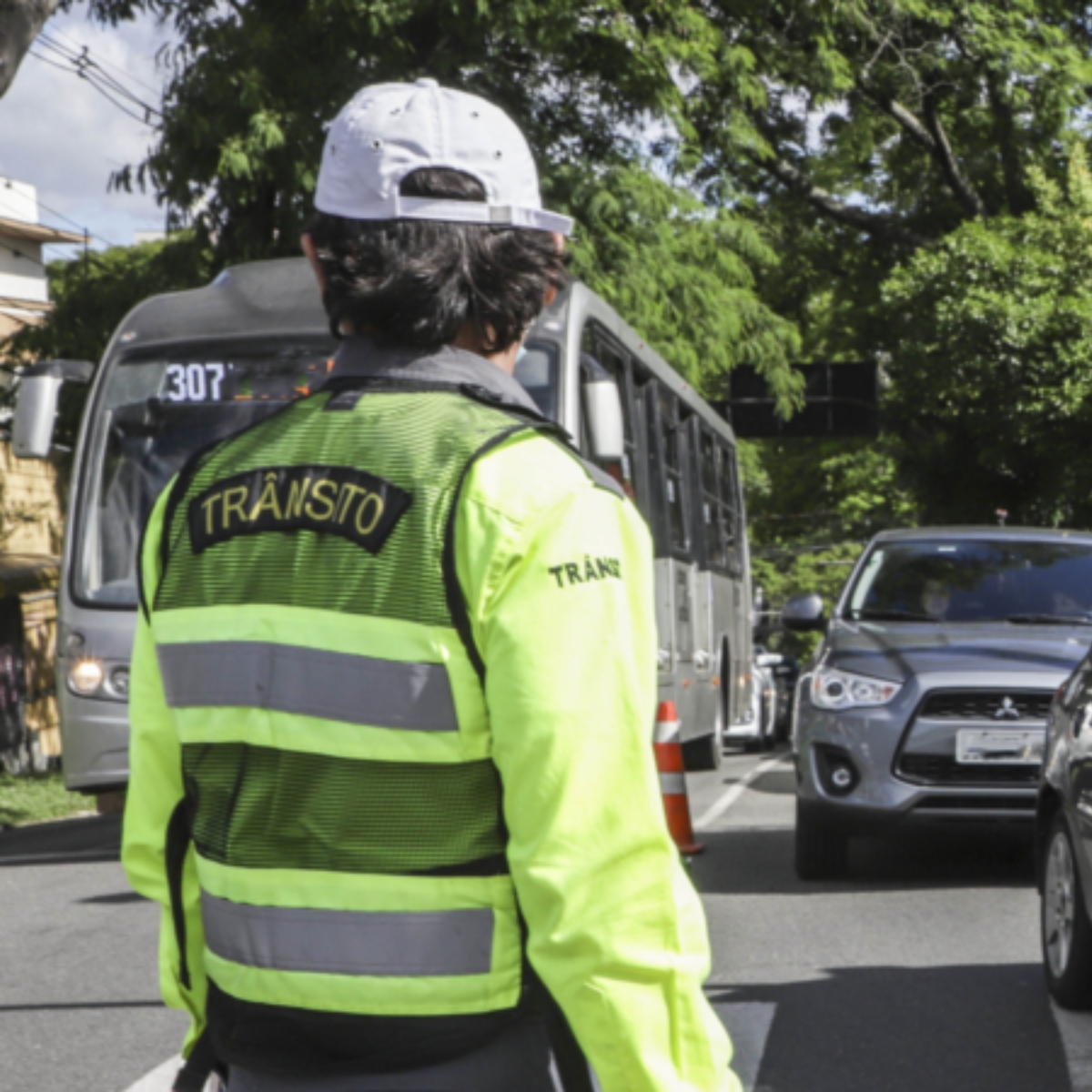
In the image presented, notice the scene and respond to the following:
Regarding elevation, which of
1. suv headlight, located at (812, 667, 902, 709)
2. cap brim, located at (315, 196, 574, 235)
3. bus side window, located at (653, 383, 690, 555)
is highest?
cap brim, located at (315, 196, 574, 235)

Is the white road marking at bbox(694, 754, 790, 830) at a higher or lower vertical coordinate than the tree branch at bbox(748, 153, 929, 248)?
lower

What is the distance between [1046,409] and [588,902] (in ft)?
87.0

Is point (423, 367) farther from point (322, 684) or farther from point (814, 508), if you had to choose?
point (814, 508)

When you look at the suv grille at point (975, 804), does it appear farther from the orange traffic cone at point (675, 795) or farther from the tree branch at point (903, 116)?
the tree branch at point (903, 116)

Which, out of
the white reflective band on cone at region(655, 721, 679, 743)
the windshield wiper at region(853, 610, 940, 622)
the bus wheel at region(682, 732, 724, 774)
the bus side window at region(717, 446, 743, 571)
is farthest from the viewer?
the bus side window at region(717, 446, 743, 571)

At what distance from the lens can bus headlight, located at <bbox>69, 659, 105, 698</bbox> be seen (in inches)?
418

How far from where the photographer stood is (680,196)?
1864 cm

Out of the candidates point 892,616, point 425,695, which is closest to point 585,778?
point 425,695

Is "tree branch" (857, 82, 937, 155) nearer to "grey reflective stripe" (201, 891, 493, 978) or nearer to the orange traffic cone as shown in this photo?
the orange traffic cone

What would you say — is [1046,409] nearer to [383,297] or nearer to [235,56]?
[235,56]

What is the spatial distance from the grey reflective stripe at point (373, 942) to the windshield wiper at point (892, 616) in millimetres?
8061

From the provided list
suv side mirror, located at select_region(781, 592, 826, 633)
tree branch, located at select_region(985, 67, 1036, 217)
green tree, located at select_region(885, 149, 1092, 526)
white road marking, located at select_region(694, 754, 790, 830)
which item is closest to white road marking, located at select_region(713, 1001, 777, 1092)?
suv side mirror, located at select_region(781, 592, 826, 633)

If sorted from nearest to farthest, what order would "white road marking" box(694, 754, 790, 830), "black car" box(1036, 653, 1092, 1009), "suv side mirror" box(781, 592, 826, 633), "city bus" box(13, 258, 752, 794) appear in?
1. "black car" box(1036, 653, 1092, 1009)
2. "suv side mirror" box(781, 592, 826, 633)
3. "city bus" box(13, 258, 752, 794)
4. "white road marking" box(694, 754, 790, 830)

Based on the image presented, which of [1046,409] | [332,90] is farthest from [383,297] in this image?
[1046,409]
